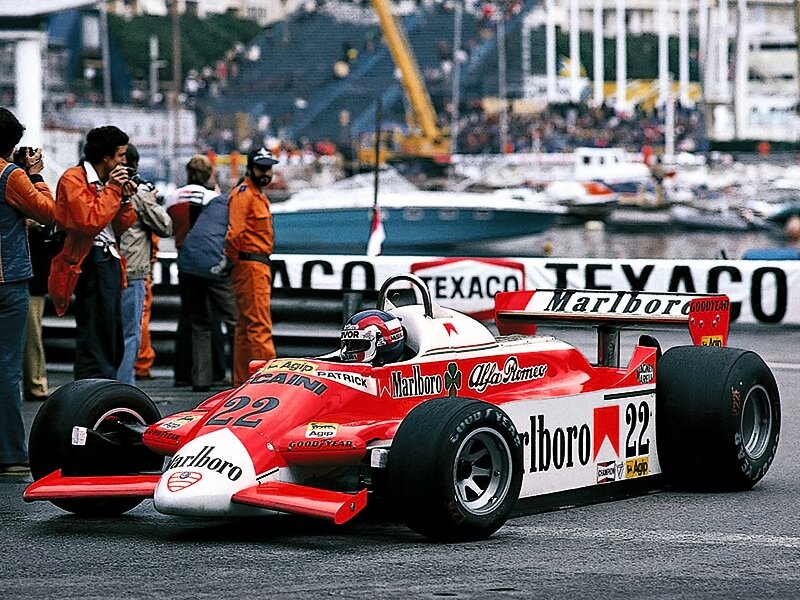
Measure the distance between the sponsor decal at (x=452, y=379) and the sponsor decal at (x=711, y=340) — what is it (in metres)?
1.66

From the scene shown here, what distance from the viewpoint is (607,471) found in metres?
7.70

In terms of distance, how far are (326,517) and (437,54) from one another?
91894 mm

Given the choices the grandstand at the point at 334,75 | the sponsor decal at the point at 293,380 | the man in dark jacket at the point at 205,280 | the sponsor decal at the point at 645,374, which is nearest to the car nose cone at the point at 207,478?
the sponsor decal at the point at 293,380

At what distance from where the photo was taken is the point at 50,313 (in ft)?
46.4

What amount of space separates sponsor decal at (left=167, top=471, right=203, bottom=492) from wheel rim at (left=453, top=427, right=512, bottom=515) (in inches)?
40.0

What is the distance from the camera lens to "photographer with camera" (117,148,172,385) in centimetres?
1070

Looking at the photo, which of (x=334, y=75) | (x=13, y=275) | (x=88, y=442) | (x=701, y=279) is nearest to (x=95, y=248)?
(x=13, y=275)

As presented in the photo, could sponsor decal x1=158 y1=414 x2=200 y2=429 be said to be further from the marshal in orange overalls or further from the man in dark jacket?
the man in dark jacket

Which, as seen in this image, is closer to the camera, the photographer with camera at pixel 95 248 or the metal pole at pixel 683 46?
the photographer with camera at pixel 95 248

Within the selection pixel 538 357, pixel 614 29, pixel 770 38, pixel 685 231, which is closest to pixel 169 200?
pixel 538 357

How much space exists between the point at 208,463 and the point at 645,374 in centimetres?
240

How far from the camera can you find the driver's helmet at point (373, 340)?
7230 mm

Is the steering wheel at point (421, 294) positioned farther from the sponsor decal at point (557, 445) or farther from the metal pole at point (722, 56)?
the metal pole at point (722, 56)

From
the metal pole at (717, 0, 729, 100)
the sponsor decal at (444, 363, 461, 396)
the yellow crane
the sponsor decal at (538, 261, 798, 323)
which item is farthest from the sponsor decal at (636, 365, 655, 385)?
the metal pole at (717, 0, 729, 100)
